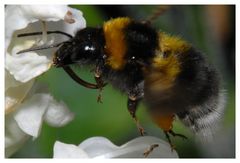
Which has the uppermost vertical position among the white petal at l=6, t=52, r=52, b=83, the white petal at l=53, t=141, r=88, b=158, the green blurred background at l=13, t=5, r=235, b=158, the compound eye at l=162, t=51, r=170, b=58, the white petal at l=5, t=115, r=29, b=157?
the compound eye at l=162, t=51, r=170, b=58

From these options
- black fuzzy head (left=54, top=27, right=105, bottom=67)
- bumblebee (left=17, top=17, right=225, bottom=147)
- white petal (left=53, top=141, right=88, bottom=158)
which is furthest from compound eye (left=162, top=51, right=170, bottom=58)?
white petal (left=53, top=141, right=88, bottom=158)

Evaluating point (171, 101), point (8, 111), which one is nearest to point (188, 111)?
point (171, 101)

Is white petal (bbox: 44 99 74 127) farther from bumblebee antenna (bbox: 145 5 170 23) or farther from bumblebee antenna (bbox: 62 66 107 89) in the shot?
bumblebee antenna (bbox: 145 5 170 23)

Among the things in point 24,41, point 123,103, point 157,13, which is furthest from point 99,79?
point 123,103

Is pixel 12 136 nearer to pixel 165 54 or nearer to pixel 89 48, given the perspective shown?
pixel 89 48

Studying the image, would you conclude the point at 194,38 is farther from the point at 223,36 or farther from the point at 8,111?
the point at 8,111

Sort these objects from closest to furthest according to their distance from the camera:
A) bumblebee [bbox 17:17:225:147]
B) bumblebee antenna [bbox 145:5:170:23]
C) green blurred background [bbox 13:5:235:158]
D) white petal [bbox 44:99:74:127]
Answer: bumblebee [bbox 17:17:225:147]
white petal [bbox 44:99:74:127]
bumblebee antenna [bbox 145:5:170:23]
green blurred background [bbox 13:5:235:158]
